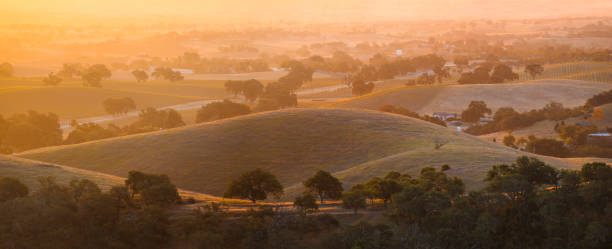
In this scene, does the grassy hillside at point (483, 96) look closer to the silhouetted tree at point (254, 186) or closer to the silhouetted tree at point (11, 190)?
the silhouetted tree at point (254, 186)

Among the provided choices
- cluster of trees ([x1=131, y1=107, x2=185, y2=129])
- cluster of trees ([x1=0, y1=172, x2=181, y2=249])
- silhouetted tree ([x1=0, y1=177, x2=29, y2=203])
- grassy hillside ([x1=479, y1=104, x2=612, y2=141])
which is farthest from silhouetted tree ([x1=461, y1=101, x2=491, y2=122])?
silhouetted tree ([x1=0, y1=177, x2=29, y2=203])

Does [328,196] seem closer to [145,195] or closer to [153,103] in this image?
[145,195]

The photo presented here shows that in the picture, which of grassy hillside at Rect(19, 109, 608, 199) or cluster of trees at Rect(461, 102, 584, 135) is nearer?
grassy hillside at Rect(19, 109, 608, 199)

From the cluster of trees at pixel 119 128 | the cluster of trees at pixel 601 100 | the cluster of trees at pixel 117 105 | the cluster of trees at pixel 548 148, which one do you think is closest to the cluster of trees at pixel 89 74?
the cluster of trees at pixel 117 105

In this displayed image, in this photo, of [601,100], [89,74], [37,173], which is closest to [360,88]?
[601,100]

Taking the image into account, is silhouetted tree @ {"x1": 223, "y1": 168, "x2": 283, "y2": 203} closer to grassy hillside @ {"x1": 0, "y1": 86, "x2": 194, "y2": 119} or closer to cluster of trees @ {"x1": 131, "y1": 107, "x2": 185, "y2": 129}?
cluster of trees @ {"x1": 131, "y1": 107, "x2": 185, "y2": 129}
